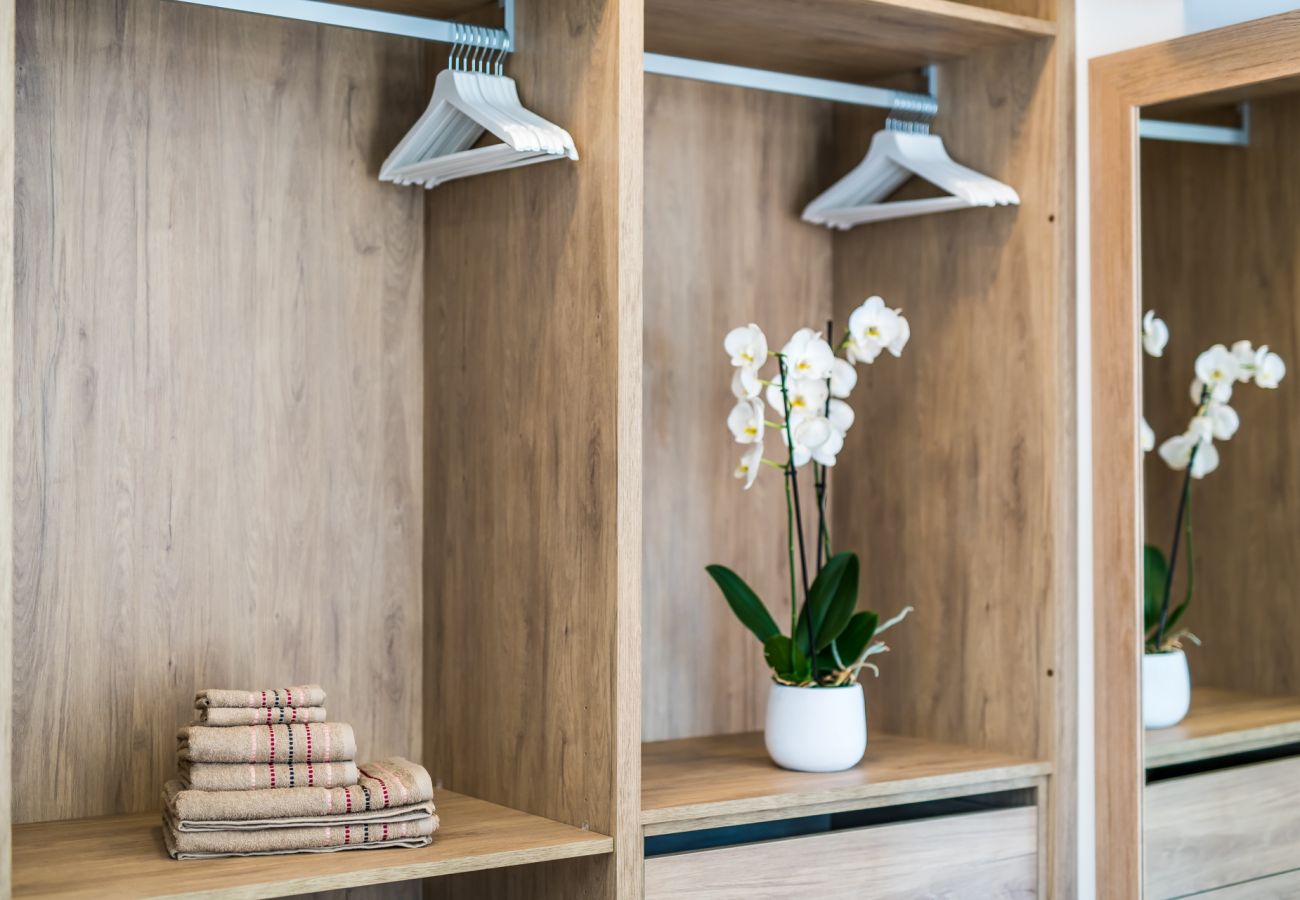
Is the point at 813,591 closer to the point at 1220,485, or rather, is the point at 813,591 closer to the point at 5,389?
the point at 1220,485

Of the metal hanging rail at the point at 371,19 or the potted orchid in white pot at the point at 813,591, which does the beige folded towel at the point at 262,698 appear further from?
the metal hanging rail at the point at 371,19

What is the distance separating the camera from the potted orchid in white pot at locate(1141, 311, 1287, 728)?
2363mm

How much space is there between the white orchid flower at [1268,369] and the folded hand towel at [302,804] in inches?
55.7

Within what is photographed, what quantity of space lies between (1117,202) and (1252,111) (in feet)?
0.88

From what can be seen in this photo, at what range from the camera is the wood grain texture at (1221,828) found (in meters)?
2.31

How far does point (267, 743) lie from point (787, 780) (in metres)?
0.84

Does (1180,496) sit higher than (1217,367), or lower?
lower

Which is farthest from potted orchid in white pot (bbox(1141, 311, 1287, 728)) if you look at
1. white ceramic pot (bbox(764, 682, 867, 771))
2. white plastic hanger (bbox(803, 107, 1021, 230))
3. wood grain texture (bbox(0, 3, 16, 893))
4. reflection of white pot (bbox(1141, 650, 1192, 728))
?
wood grain texture (bbox(0, 3, 16, 893))

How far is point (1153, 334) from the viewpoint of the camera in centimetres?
249

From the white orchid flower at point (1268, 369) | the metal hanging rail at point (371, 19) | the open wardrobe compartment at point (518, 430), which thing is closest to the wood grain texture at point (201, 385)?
the open wardrobe compartment at point (518, 430)

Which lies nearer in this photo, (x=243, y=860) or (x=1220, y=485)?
(x=243, y=860)

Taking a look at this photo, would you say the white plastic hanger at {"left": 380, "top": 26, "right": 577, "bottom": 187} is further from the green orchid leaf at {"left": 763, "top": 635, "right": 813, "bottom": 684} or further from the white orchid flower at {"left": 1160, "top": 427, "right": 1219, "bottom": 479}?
the white orchid flower at {"left": 1160, "top": 427, "right": 1219, "bottom": 479}

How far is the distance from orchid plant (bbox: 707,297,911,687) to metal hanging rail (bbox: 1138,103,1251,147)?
20.3 inches

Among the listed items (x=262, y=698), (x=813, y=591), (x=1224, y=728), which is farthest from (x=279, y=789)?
(x=1224, y=728)
